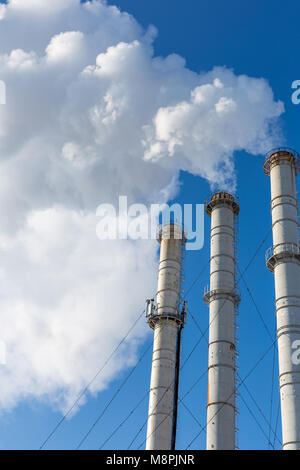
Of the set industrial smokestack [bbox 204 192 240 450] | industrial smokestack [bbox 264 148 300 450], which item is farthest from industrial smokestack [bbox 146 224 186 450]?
industrial smokestack [bbox 264 148 300 450]

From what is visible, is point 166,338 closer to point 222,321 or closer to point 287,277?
point 222,321

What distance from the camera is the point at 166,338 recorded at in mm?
47344

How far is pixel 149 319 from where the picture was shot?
48625 millimetres

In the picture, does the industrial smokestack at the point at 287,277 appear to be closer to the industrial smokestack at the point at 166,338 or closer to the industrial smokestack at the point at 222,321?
the industrial smokestack at the point at 222,321

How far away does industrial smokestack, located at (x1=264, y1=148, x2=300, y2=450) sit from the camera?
33312mm

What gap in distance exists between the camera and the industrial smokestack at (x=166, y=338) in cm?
4312

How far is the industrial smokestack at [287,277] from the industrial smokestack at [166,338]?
7240mm

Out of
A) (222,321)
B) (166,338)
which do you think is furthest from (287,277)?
(166,338)

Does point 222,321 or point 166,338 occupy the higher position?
point 166,338

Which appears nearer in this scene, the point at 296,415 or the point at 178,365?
the point at 296,415

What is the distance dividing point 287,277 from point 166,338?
44.0 ft
